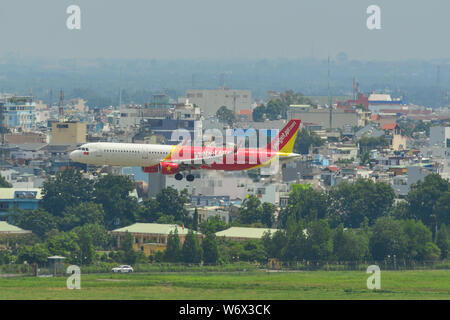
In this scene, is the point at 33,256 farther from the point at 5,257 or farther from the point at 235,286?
the point at 235,286

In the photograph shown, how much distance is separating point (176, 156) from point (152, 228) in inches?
1518

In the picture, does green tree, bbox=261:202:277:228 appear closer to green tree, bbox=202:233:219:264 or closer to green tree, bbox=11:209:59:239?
green tree, bbox=11:209:59:239

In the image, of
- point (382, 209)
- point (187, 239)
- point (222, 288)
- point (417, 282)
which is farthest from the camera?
point (382, 209)

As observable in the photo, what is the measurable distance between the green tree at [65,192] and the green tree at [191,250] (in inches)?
1512

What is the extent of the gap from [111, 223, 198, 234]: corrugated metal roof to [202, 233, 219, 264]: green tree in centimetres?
1340

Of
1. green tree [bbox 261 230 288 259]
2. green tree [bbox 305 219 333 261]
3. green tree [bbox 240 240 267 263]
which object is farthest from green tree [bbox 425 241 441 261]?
green tree [bbox 240 240 267 263]

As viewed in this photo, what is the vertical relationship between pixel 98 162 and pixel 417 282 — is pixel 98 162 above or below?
above

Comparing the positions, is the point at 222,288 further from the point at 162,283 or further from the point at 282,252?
the point at 282,252

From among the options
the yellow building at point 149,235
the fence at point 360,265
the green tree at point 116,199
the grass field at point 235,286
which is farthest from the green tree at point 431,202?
the grass field at point 235,286

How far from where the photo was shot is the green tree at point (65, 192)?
163 meters

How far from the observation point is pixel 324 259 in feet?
420

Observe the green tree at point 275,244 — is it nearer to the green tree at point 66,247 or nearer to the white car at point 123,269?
the white car at point 123,269
